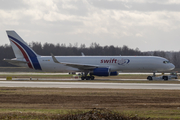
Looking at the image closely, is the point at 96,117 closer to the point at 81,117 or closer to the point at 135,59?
the point at 81,117

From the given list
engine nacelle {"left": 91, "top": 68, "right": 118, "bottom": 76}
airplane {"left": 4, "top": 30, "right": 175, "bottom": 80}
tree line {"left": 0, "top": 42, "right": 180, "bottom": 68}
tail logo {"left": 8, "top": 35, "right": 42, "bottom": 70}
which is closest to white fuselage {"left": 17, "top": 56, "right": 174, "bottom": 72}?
airplane {"left": 4, "top": 30, "right": 175, "bottom": 80}

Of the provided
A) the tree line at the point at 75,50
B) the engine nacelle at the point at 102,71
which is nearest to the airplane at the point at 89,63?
the engine nacelle at the point at 102,71

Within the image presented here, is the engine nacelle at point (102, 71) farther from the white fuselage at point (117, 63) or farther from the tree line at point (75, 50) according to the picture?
the tree line at point (75, 50)

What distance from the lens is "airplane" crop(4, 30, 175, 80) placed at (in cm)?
4609

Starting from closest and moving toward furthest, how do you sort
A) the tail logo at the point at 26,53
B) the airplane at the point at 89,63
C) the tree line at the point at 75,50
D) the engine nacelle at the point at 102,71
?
the engine nacelle at the point at 102,71 < the airplane at the point at 89,63 < the tail logo at the point at 26,53 < the tree line at the point at 75,50

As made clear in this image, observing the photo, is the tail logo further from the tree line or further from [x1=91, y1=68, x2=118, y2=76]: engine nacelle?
the tree line

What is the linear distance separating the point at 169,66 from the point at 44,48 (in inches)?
3797

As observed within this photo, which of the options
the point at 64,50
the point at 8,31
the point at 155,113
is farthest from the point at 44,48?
the point at 155,113

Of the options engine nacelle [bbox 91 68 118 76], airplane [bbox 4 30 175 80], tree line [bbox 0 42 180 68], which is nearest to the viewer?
engine nacelle [bbox 91 68 118 76]

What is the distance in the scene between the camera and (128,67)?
46438 mm

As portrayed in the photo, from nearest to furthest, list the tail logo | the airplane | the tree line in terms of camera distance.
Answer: the airplane → the tail logo → the tree line

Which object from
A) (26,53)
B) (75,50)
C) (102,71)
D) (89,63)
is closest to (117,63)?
(102,71)

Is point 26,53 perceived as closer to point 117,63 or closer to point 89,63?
point 89,63

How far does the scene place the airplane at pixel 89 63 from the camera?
46094 millimetres
